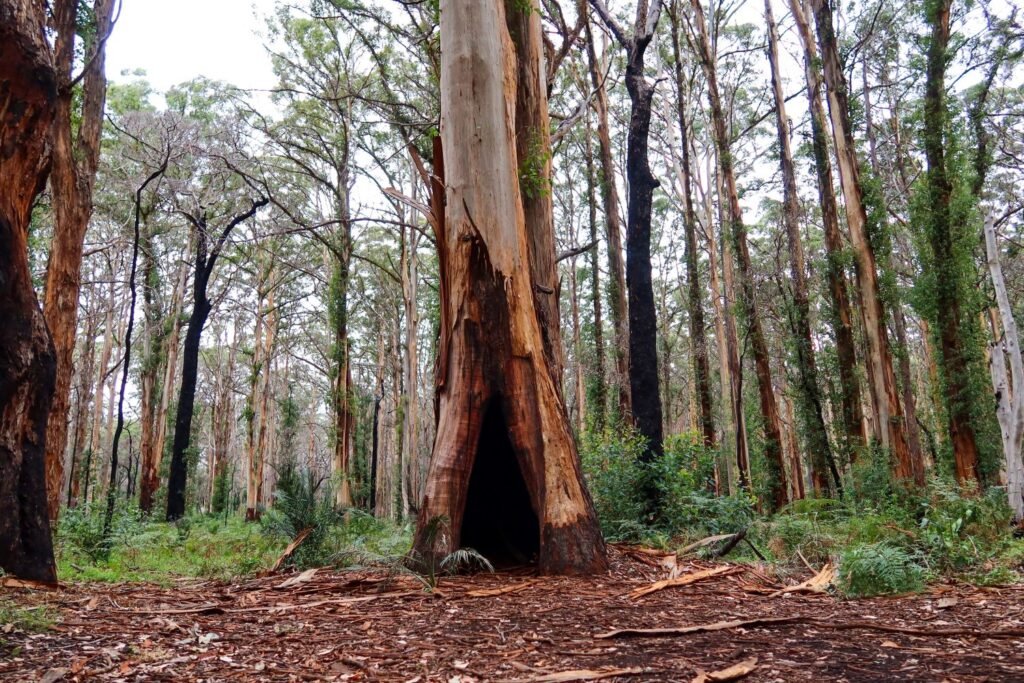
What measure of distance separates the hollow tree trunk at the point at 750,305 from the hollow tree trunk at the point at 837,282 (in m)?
1.59

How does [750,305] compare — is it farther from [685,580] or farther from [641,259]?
[685,580]

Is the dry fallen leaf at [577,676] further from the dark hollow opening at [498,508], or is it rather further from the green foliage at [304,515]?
the green foliage at [304,515]

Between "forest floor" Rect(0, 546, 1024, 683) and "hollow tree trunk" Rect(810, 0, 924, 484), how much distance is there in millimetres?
9596

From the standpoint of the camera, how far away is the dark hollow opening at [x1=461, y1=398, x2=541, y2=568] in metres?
6.23

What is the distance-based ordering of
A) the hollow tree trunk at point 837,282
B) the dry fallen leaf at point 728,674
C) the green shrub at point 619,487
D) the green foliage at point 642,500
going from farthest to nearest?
the hollow tree trunk at point 837,282, the green foliage at point 642,500, the green shrub at point 619,487, the dry fallen leaf at point 728,674

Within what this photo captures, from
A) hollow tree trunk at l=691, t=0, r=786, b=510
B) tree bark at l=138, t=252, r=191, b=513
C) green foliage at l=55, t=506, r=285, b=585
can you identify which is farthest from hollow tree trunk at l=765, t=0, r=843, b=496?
tree bark at l=138, t=252, r=191, b=513

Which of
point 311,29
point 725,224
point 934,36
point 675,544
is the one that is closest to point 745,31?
point 725,224

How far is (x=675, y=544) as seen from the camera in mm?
7461

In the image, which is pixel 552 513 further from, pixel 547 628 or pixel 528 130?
pixel 528 130

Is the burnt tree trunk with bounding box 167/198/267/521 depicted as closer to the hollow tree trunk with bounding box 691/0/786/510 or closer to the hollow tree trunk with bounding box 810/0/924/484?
the hollow tree trunk with bounding box 691/0/786/510

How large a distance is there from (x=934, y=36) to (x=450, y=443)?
1355 cm

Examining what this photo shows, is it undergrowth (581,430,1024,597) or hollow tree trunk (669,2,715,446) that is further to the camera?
hollow tree trunk (669,2,715,446)

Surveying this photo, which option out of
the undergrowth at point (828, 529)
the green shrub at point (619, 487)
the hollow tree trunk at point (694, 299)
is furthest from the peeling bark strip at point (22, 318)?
the hollow tree trunk at point (694, 299)

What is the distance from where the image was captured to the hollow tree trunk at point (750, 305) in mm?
16031
